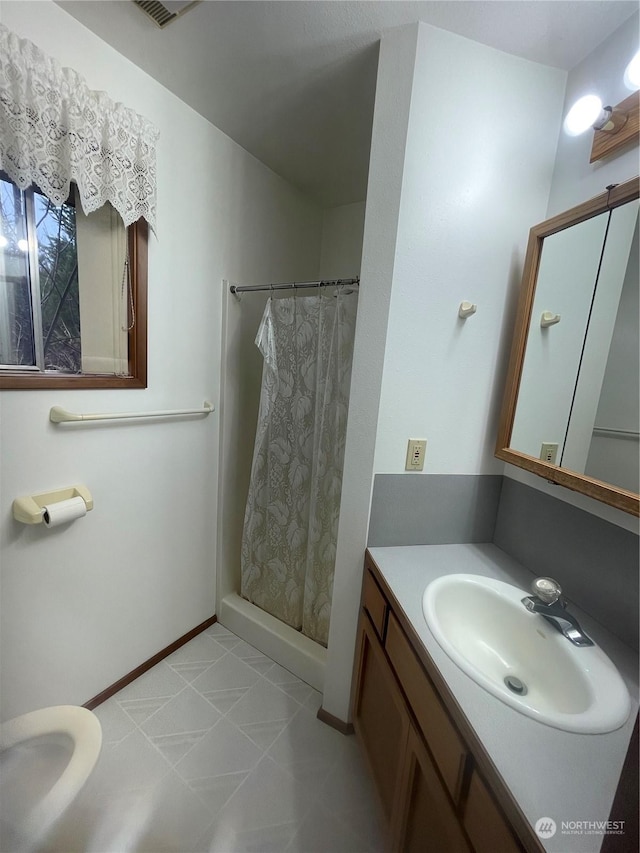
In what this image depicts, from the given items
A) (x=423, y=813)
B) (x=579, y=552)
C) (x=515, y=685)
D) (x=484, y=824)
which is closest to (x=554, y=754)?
(x=484, y=824)

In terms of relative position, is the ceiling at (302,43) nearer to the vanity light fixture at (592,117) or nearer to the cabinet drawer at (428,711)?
the vanity light fixture at (592,117)

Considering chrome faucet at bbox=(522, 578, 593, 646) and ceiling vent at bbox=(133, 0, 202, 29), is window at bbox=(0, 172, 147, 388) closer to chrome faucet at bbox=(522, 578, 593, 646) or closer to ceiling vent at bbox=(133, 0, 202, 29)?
ceiling vent at bbox=(133, 0, 202, 29)

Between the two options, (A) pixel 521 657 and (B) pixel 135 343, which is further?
(B) pixel 135 343

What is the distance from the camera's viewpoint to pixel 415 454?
125cm

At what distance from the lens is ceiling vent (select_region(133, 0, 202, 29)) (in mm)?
1006

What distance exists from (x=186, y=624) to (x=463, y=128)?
8.18 feet

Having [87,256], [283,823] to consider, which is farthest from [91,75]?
[283,823]

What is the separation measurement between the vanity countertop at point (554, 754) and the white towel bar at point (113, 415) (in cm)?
124

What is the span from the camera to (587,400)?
979 mm

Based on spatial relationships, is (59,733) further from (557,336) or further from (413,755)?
(557,336)

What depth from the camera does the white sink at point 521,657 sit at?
673 millimetres

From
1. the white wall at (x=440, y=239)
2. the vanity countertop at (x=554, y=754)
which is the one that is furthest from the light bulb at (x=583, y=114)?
the vanity countertop at (x=554, y=754)

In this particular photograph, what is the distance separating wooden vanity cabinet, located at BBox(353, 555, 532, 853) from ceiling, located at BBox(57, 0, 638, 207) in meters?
1.75

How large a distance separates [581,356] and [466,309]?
37 centimetres
